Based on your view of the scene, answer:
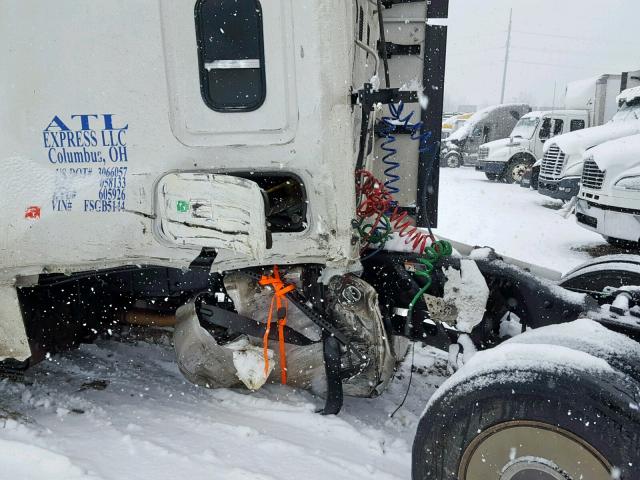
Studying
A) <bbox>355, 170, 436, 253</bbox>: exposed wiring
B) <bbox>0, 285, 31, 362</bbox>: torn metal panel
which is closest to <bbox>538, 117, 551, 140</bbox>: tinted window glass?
<bbox>355, 170, 436, 253</bbox>: exposed wiring

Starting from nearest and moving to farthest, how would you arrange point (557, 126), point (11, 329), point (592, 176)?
point (11, 329), point (592, 176), point (557, 126)

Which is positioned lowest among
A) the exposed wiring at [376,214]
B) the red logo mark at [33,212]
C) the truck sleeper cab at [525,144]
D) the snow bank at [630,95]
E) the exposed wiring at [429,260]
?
the truck sleeper cab at [525,144]

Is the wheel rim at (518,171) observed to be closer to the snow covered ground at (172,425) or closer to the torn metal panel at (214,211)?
the snow covered ground at (172,425)

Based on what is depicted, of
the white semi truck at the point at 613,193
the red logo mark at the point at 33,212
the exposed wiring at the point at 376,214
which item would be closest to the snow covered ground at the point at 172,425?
the exposed wiring at the point at 376,214

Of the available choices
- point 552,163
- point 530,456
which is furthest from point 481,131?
point 530,456

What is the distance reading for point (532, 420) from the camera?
199 cm

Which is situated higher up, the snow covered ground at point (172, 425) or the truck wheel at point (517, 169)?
the snow covered ground at point (172, 425)

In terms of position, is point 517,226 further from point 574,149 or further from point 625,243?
point 625,243

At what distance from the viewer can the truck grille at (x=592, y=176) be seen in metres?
7.47

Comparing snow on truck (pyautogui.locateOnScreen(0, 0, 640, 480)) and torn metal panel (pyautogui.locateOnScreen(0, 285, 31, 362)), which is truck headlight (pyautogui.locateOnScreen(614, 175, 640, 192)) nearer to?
snow on truck (pyautogui.locateOnScreen(0, 0, 640, 480))

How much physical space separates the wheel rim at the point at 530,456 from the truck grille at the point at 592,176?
20.9 ft

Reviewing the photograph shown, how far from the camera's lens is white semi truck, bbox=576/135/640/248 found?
6.75 metres

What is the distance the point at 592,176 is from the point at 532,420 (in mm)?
6749

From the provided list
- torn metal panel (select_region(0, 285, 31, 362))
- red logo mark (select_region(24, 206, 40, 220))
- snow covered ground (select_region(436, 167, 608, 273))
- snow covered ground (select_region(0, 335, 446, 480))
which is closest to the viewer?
red logo mark (select_region(24, 206, 40, 220))
